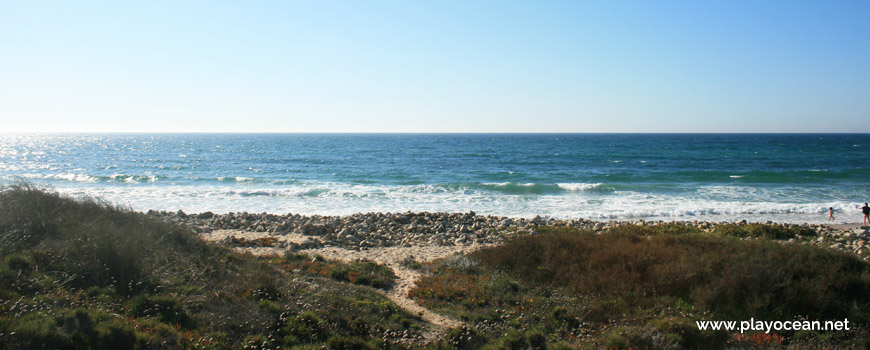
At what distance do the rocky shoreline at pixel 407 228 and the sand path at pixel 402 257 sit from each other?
1.86 feet

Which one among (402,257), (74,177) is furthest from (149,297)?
(74,177)

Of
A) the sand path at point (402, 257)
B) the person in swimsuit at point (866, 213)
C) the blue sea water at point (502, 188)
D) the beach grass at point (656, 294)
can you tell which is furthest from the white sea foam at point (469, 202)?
the beach grass at point (656, 294)

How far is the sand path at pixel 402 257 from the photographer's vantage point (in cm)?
727

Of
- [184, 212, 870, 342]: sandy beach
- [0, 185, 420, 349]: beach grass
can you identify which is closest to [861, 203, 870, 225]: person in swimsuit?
[184, 212, 870, 342]: sandy beach

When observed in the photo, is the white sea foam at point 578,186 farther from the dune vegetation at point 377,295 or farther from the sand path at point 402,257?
the dune vegetation at point 377,295

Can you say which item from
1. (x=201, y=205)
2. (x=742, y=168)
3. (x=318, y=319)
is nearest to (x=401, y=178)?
(x=201, y=205)

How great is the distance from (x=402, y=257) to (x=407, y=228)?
465 centimetres

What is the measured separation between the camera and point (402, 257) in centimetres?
1283

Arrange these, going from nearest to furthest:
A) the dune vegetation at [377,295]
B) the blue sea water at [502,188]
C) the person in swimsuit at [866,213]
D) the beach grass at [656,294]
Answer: the dune vegetation at [377,295], the beach grass at [656,294], the person in swimsuit at [866,213], the blue sea water at [502,188]

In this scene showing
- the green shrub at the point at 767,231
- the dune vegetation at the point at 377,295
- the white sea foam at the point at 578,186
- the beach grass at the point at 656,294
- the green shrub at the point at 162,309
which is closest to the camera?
the dune vegetation at the point at 377,295

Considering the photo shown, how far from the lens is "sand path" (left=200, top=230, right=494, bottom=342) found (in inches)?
286

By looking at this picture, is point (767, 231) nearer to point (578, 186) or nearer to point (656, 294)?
point (656, 294)

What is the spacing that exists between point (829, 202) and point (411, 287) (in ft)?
88.2

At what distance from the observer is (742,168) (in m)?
42.2
